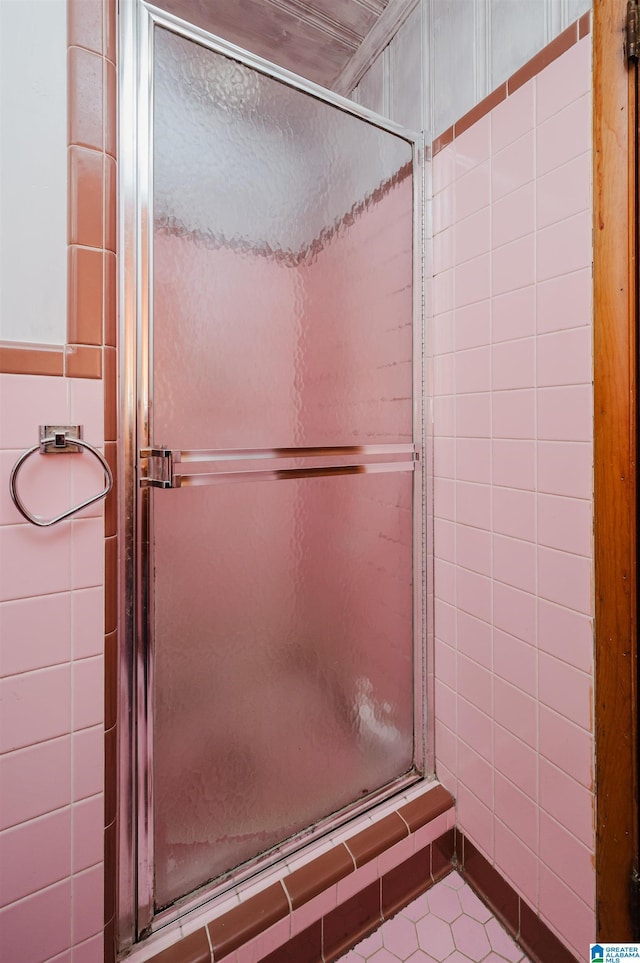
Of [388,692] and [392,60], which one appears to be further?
[392,60]

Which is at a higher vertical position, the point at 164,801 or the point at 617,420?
the point at 617,420

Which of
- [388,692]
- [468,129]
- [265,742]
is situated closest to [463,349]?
[468,129]

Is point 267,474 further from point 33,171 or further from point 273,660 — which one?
point 33,171

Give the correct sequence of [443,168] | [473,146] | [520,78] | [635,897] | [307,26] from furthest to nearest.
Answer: [307,26]
[443,168]
[473,146]
[520,78]
[635,897]

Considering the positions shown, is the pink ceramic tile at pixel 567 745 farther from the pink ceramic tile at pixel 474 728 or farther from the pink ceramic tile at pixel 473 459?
the pink ceramic tile at pixel 473 459

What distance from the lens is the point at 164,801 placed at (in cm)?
92

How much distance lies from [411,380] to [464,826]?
3.91 feet

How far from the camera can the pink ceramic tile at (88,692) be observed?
31.8 inches

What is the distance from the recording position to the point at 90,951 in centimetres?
81

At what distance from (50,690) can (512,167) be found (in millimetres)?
1391

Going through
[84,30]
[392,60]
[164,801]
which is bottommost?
[164,801]

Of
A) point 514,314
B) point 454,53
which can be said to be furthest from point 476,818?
point 454,53

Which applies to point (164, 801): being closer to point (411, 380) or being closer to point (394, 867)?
point (394, 867)

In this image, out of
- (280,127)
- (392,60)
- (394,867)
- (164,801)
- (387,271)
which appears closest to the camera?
(164,801)
